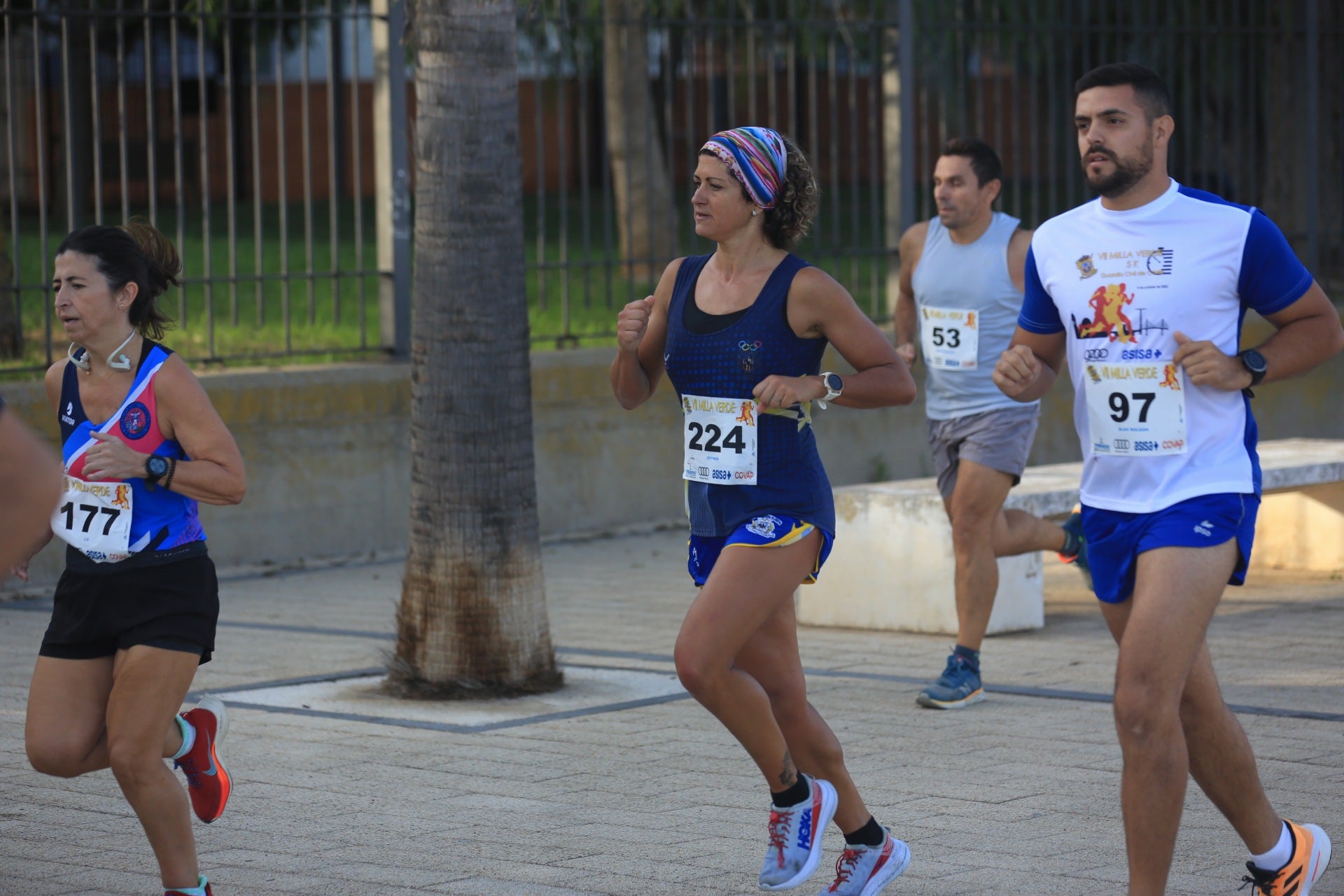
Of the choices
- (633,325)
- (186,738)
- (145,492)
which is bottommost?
(186,738)

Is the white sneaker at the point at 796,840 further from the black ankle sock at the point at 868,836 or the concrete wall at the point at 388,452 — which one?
the concrete wall at the point at 388,452

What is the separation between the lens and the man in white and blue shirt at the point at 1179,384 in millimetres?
4379

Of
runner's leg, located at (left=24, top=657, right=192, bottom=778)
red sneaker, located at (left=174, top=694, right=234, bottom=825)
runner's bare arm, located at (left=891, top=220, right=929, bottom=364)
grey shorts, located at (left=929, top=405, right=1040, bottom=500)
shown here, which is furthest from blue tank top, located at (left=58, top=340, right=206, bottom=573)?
runner's bare arm, located at (left=891, top=220, right=929, bottom=364)

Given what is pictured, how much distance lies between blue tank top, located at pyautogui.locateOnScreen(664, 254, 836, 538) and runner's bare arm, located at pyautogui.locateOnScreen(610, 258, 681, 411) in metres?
0.16

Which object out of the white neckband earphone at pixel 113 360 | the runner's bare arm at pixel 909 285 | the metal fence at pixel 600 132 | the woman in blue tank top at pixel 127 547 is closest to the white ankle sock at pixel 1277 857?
the woman in blue tank top at pixel 127 547

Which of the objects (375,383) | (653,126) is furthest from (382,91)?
(653,126)

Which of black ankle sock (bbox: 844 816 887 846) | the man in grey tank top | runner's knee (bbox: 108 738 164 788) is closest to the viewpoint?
runner's knee (bbox: 108 738 164 788)

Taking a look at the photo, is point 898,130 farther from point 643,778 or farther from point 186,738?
point 186,738

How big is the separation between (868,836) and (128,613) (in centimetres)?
183

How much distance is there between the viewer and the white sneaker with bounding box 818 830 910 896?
4.70m

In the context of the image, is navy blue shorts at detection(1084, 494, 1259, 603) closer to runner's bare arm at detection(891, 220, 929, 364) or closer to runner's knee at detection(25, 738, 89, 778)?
runner's knee at detection(25, 738, 89, 778)

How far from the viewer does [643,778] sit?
6.05m

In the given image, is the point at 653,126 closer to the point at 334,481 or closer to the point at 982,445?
the point at 334,481

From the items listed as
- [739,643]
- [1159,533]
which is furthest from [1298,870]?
[739,643]
